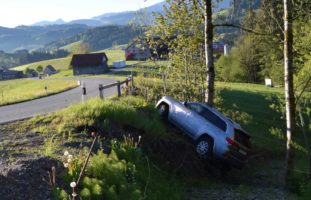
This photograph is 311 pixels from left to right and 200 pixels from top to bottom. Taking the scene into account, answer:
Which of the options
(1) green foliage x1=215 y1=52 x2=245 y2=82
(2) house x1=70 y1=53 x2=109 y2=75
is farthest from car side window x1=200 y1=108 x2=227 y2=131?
(2) house x1=70 y1=53 x2=109 y2=75

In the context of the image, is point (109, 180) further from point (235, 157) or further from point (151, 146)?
point (235, 157)

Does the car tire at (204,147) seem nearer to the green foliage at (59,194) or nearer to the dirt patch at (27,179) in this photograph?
the dirt patch at (27,179)

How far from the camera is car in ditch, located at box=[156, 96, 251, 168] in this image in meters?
14.6

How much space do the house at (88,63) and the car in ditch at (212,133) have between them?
76.9 m

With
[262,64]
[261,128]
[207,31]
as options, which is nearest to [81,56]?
[262,64]

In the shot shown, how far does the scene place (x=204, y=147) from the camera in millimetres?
15266

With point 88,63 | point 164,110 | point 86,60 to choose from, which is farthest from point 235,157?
point 86,60

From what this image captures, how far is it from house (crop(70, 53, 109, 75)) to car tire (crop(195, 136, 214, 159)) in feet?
256

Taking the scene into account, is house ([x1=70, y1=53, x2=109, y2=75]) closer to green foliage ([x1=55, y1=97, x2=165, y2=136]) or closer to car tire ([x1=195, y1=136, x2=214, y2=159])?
green foliage ([x1=55, y1=97, x2=165, y2=136])

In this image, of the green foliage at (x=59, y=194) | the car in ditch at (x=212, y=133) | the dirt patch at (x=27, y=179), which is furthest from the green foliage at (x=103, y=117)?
the green foliage at (x=59, y=194)

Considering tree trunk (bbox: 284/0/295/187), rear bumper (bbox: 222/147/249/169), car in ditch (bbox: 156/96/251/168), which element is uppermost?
tree trunk (bbox: 284/0/295/187)

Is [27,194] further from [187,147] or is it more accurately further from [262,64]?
[262,64]

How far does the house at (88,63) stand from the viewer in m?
92.6

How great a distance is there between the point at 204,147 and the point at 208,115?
1.20 metres
